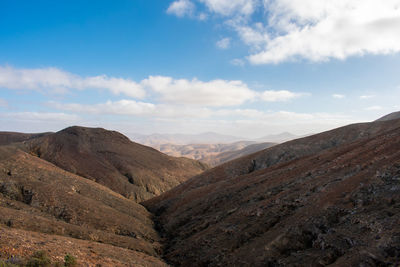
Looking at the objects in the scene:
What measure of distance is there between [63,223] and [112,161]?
64.3 metres

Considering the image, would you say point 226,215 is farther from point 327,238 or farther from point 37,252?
point 37,252

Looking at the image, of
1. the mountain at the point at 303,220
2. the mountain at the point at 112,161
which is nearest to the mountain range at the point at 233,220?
the mountain at the point at 303,220

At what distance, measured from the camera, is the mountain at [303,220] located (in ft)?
43.4

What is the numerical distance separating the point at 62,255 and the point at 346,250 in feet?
55.9

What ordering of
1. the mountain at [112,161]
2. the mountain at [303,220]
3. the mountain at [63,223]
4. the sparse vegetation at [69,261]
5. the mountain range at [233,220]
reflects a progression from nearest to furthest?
1. the sparse vegetation at [69,261]
2. the mountain at [303,220]
3. the mountain range at [233,220]
4. the mountain at [63,223]
5. the mountain at [112,161]

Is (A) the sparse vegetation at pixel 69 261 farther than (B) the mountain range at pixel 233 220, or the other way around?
(B) the mountain range at pixel 233 220

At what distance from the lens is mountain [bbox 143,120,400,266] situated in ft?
43.4

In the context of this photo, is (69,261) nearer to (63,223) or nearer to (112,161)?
(63,223)

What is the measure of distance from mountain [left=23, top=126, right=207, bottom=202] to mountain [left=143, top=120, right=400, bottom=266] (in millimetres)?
43845

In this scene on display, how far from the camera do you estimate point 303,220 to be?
57.5 ft

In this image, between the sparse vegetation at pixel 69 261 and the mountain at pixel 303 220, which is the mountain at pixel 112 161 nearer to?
the mountain at pixel 303 220

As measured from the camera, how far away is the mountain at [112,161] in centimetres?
7312

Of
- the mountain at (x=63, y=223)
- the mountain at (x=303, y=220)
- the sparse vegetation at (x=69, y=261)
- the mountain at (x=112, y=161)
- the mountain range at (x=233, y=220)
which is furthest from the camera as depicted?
the mountain at (x=112, y=161)

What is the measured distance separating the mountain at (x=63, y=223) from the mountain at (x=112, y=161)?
32.5 meters
